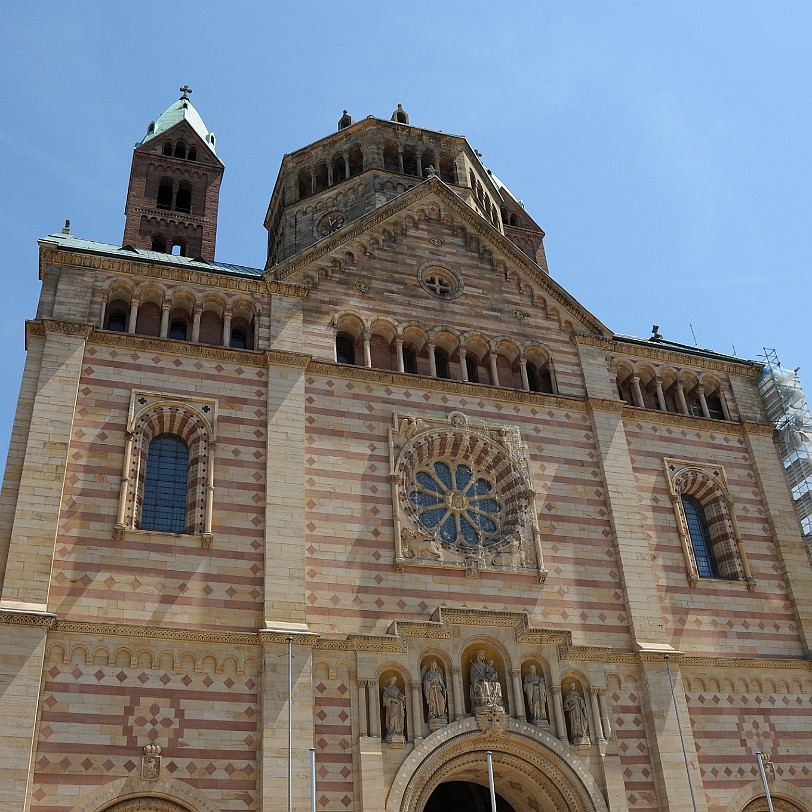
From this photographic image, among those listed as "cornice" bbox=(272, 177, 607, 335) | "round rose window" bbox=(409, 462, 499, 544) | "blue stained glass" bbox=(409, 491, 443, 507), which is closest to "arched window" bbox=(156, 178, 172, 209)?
"cornice" bbox=(272, 177, 607, 335)

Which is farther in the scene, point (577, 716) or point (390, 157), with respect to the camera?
point (390, 157)

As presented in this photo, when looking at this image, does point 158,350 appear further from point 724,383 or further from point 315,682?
point 724,383

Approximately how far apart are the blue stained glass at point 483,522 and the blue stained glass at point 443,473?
3.33 feet

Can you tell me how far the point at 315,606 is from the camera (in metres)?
21.2

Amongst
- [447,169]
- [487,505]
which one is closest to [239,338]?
[487,505]

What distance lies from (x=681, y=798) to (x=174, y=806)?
37.9 ft

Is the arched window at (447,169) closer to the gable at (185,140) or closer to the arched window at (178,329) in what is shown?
the gable at (185,140)

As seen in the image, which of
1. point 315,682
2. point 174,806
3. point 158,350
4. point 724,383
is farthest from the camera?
point 724,383

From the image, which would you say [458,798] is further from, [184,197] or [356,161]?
[184,197]

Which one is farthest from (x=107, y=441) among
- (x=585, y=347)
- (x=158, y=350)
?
(x=585, y=347)

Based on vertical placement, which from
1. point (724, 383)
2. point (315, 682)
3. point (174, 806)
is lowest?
point (174, 806)

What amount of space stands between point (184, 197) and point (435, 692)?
23.0 metres

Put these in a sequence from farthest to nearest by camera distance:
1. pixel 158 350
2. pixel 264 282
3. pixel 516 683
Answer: pixel 264 282, pixel 158 350, pixel 516 683

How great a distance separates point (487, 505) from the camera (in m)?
24.9
